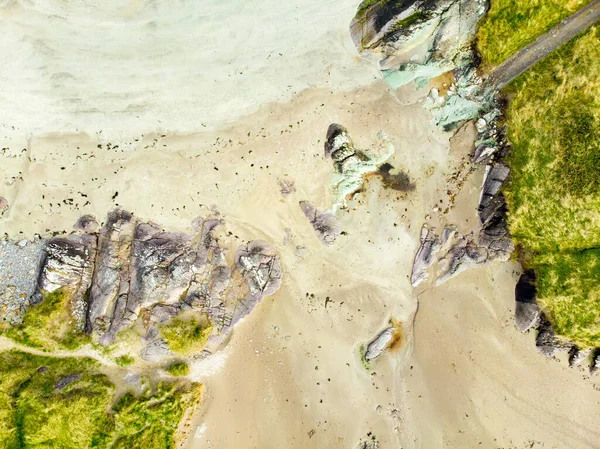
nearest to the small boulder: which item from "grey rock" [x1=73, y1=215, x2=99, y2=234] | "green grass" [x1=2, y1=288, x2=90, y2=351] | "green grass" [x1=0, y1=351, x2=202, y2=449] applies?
"green grass" [x1=0, y1=351, x2=202, y2=449]

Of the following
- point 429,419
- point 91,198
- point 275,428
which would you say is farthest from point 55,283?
point 429,419

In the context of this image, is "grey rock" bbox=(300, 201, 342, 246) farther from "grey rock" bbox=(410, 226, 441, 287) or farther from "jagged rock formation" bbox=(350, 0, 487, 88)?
"jagged rock formation" bbox=(350, 0, 487, 88)

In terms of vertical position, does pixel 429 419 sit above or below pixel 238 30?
below

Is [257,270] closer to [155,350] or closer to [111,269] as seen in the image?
[155,350]

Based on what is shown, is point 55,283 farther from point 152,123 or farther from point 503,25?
point 503,25

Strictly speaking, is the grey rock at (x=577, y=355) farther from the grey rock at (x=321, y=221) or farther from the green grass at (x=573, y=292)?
the grey rock at (x=321, y=221)
